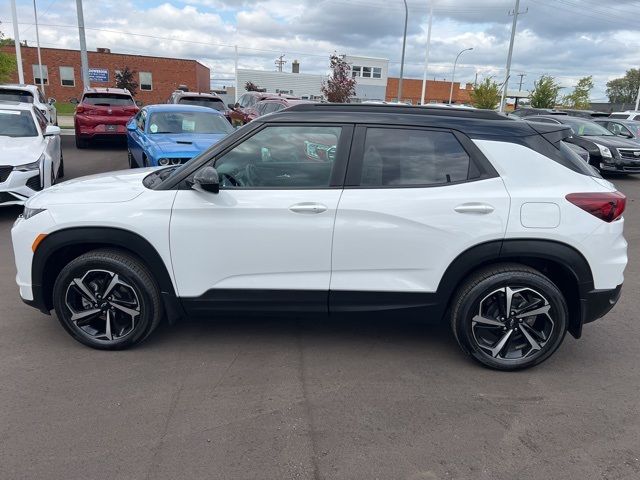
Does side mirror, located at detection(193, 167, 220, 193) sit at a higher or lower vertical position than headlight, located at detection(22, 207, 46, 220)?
higher

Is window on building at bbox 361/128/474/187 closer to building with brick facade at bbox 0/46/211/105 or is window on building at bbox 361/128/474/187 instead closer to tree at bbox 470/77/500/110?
tree at bbox 470/77/500/110

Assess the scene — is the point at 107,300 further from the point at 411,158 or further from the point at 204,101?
the point at 204,101

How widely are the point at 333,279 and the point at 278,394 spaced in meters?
0.84

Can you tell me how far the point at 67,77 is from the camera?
48.8 metres

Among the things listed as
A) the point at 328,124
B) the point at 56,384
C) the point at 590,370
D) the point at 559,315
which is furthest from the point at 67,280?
the point at 590,370

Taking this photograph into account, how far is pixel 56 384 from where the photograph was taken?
330 cm

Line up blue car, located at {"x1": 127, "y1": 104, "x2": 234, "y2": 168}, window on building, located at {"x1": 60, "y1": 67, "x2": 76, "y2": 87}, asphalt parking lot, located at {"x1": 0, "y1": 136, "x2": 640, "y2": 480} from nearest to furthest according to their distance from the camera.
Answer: asphalt parking lot, located at {"x1": 0, "y1": 136, "x2": 640, "y2": 480} → blue car, located at {"x1": 127, "y1": 104, "x2": 234, "y2": 168} → window on building, located at {"x1": 60, "y1": 67, "x2": 76, "y2": 87}

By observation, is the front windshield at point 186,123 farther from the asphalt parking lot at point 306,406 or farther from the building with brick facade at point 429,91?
the building with brick facade at point 429,91

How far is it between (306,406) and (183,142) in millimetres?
6211

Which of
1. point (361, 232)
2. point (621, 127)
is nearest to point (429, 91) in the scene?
point (621, 127)

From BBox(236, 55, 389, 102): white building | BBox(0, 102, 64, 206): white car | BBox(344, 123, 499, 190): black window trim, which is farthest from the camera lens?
BBox(236, 55, 389, 102): white building

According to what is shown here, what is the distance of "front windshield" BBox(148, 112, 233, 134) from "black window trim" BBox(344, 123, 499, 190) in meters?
6.35

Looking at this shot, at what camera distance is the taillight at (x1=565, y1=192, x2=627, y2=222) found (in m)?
3.32

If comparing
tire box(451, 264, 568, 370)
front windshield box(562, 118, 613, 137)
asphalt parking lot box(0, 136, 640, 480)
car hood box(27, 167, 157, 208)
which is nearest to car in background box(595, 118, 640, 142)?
front windshield box(562, 118, 613, 137)
